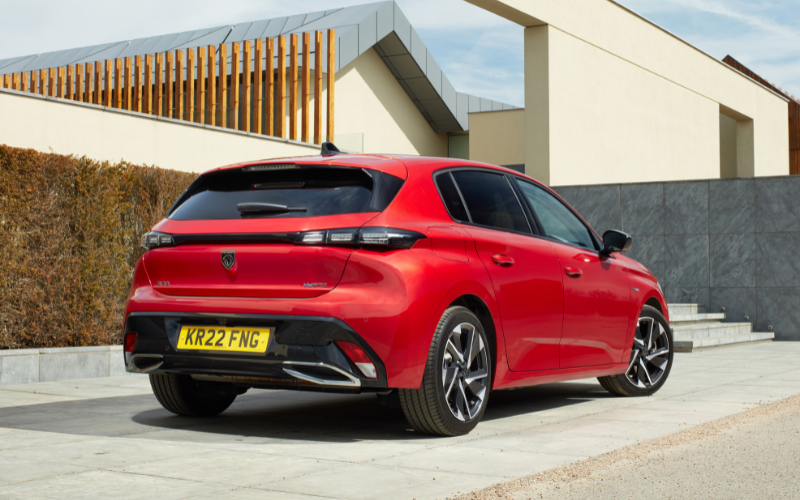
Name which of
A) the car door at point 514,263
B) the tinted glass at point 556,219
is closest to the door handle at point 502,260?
the car door at point 514,263

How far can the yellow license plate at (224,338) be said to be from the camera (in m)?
4.93

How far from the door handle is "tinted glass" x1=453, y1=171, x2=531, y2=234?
25cm

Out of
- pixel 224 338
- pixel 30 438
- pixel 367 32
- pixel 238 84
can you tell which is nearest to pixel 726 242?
pixel 224 338

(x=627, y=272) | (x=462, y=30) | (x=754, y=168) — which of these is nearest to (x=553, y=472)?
(x=627, y=272)

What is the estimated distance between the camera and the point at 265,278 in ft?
16.3

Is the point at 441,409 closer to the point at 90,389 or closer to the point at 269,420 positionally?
the point at 269,420

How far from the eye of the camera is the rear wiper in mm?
5086

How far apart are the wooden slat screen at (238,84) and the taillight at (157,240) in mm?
15490

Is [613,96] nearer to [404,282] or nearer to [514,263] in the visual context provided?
[514,263]

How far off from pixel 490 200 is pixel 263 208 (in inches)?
64.7

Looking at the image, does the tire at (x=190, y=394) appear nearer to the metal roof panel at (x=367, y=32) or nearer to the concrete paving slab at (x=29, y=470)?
the concrete paving slab at (x=29, y=470)

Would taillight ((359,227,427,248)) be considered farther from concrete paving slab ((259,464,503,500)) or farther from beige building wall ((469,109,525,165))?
beige building wall ((469,109,525,165))

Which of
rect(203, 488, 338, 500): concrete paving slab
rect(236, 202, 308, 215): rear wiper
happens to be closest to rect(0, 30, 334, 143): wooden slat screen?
rect(236, 202, 308, 215): rear wiper

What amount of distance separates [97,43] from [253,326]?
110 feet
